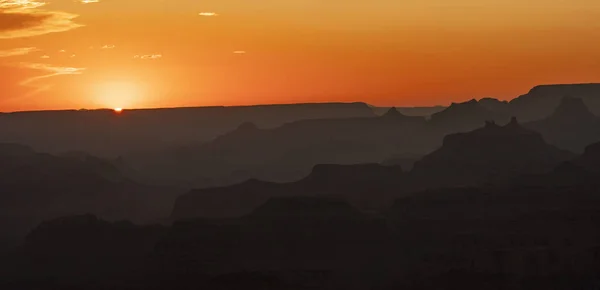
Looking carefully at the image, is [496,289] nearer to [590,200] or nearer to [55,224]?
[590,200]

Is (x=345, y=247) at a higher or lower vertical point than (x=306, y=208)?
lower

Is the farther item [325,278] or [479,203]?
[479,203]

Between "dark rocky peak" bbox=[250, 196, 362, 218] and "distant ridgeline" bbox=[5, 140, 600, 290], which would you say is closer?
"distant ridgeline" bbox=[5, 140, 600, 290]

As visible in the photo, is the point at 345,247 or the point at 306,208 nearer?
the point at 345,247

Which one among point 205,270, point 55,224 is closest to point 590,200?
point 205,270

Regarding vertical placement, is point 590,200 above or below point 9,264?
above

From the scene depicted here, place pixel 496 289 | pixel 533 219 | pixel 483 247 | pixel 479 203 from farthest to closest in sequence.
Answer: pixel 479 203, pixel 533 219, pixel 483 247, pixel 496 289

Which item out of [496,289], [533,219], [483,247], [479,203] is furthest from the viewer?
[479,203]

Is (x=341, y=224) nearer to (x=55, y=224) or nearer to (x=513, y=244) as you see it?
(x=513, y=244)
